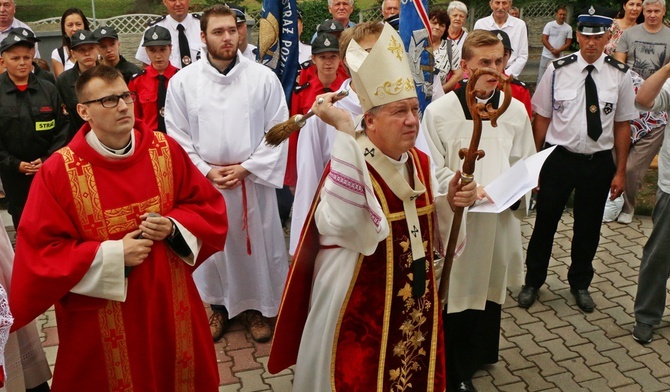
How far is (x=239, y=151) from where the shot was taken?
5000 mm

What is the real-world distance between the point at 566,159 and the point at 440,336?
242 centimetres

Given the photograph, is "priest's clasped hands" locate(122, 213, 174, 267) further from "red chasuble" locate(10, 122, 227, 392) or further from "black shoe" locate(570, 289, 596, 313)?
"black shoe" locate(570, 289, 596, 313)

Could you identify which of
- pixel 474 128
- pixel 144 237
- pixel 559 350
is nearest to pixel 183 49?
pixel 144 237

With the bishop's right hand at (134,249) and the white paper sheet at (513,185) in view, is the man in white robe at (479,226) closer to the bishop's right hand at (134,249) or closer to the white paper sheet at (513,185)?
the white paper sheet at (513,185)

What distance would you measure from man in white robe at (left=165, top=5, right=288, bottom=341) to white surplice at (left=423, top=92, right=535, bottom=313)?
1299 millimetres

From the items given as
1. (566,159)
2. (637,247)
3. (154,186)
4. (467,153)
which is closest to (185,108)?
(154,186)

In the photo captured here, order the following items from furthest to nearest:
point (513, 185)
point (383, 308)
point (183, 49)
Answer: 1. point (183, 49)
2. point (513, 185)
3. point (383, 308)

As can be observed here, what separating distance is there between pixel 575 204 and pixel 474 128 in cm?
267

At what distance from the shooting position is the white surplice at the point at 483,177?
169 inches

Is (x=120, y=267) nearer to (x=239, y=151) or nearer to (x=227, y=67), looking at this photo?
(x=239, y=151)

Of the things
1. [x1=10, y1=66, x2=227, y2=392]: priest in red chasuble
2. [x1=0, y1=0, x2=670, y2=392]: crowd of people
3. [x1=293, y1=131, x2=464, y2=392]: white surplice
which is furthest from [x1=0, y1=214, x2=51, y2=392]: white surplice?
[x1=293, y1=131, x2=464, y2=392]: white surplice

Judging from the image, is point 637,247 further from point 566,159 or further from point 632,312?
point 566,159

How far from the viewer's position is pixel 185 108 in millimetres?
5035

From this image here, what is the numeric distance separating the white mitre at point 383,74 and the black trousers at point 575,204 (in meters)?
2.70
